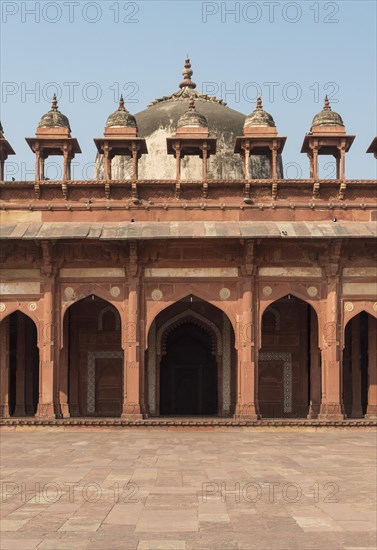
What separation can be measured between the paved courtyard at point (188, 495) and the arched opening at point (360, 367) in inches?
170

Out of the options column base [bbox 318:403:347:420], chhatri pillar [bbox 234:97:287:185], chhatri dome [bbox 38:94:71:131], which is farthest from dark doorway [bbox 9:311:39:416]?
column base [bbox 318:403:347:420]

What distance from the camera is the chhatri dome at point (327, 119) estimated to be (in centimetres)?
1712

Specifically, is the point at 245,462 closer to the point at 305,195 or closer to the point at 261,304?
the point at 261,304

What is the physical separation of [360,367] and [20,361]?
7.67 metres

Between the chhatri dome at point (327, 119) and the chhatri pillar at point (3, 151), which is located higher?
the chhatri dome at point (327, 119)

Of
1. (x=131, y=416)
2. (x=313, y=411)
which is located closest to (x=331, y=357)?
(x=313, y=411)

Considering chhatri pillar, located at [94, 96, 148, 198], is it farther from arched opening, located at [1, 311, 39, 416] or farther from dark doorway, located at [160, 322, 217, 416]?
dark doorway, located at [160, 322, 217, 416]

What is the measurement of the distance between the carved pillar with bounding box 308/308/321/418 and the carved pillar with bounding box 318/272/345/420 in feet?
4.13

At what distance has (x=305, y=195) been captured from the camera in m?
16.7

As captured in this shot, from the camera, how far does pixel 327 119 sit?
17.2 metres

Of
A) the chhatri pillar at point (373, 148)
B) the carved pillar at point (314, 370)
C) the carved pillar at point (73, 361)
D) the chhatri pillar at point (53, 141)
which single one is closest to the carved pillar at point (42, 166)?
the chhatri pillar at point (53, 141)

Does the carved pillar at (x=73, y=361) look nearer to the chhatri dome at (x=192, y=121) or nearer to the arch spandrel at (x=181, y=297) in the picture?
the arch spandrel at (x=181, y=297)

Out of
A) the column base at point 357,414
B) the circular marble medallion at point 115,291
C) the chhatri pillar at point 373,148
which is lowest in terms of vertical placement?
the column base at point 357,414

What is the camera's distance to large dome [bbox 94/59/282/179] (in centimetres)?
2281
